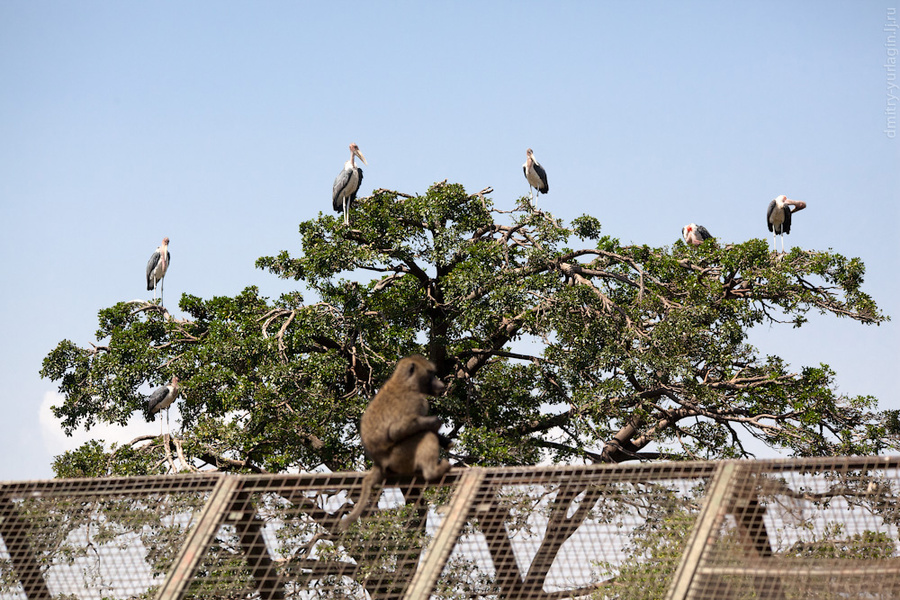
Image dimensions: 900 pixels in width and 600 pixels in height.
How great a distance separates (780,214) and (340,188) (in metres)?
6.95

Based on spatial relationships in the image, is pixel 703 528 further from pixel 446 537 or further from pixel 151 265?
→ pixel 151 265

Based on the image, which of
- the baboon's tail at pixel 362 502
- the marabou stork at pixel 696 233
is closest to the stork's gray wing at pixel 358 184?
the marabou stork at pixel 696 233

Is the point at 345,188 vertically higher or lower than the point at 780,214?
lower

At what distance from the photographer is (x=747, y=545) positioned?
3.47 meters

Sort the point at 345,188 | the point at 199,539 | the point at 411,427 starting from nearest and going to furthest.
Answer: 1. the point at 199,539
2. the point at 411,427
3. the point at 345,188

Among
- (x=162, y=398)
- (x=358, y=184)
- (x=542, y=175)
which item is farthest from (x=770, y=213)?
(x=162, y=398)

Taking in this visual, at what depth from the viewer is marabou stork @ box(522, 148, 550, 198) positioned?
584 inches

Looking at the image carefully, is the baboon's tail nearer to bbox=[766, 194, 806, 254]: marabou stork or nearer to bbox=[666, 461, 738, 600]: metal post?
bbox=[666, 461, 738, 600]: metal post

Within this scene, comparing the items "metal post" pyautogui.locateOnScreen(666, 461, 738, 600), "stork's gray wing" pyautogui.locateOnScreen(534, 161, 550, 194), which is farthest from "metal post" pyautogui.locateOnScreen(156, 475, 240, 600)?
"stork's gray wing" pyautogui.locateOnScreen(534, 161, 550, 194)

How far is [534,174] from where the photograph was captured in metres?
14.9

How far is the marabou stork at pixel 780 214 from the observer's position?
14.7 meters

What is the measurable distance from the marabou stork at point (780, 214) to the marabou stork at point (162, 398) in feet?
30.8

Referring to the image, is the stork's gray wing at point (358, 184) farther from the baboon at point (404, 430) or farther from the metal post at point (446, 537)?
the metal post at point (446, 537)

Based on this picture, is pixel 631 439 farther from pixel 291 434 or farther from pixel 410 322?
pixel 291 434
